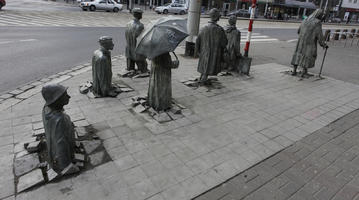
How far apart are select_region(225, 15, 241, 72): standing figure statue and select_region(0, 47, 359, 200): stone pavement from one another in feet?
4.08

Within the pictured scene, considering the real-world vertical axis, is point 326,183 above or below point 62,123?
below

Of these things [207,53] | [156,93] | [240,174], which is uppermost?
[207,53]

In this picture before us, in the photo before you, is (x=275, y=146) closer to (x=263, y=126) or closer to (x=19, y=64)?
(x=263, y=126)

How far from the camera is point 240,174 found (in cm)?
387

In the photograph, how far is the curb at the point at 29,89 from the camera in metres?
5.73

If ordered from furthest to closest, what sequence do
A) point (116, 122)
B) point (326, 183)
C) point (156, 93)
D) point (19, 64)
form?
point (19, 64) < point (156, 93) < point (116, 122) < point (326, 183)

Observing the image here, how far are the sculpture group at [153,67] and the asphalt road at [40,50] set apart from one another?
269 cm

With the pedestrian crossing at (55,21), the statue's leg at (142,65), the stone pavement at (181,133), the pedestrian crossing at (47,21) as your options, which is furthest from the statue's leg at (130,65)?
the pedestrian crossing at (47,21)

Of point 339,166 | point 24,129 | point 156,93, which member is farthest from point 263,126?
point 24,129

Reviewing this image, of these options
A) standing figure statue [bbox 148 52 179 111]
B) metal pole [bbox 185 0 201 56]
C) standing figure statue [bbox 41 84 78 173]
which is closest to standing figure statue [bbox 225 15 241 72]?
metal pole [bbox 185 0 201 56]

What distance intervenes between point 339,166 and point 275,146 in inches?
41.6

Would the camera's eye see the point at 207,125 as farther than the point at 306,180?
Yes

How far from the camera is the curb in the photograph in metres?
5.73

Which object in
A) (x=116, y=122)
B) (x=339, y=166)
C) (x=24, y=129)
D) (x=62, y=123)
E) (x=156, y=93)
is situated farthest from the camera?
(x=156, y=93)
